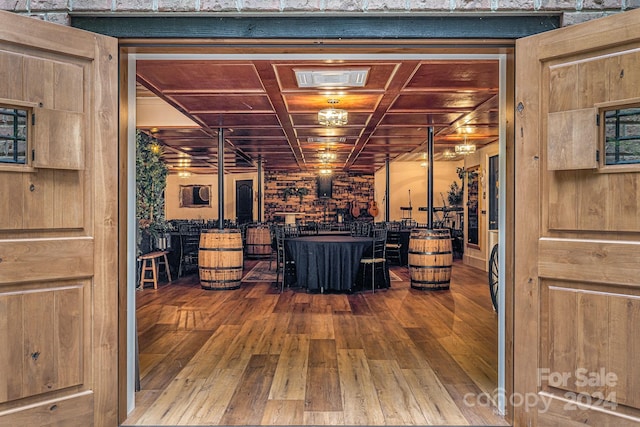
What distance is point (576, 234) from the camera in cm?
224

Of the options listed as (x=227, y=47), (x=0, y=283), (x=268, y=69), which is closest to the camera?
(x=0, y=283)

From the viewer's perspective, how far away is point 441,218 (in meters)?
13.8

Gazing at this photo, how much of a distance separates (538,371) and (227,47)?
241cm

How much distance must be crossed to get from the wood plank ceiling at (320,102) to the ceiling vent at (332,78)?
3cm

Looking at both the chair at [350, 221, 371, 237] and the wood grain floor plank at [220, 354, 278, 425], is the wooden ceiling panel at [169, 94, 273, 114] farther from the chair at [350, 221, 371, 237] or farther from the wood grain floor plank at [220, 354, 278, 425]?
the chair at [350, 221, 371, 237]

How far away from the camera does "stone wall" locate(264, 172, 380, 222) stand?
51.0 ft

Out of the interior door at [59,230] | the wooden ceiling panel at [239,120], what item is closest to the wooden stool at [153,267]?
the wooden ceiling panel at [239,120]

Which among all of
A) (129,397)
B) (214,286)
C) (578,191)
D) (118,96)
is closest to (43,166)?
(118,96)

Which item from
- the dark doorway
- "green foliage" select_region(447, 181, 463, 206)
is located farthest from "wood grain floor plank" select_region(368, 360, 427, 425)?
the dark doorway

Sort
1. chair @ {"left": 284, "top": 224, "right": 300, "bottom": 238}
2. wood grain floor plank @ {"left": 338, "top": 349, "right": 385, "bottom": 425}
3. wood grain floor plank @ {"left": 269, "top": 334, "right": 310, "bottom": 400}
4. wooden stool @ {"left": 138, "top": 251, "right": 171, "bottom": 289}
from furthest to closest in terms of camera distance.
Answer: chair @ {"left": 284, "top": 224, "right": 300, "bottom": 238}, wooden stool @ {"left": 138, "top": 251, "right": 171, "bottom": 289}, wood grain floor plank @ {"left": 269, "top": 334, "right": 310, "bottom": 400}, wood grain floor plank @ {"left": 338, "top": 349, "right": 385, "bottom": 425}

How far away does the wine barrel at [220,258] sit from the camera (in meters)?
6.56

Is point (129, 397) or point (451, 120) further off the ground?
point (451, 120)

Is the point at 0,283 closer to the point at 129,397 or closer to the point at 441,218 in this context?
the point at 129,397

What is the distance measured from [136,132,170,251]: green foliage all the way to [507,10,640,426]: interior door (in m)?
5.55
